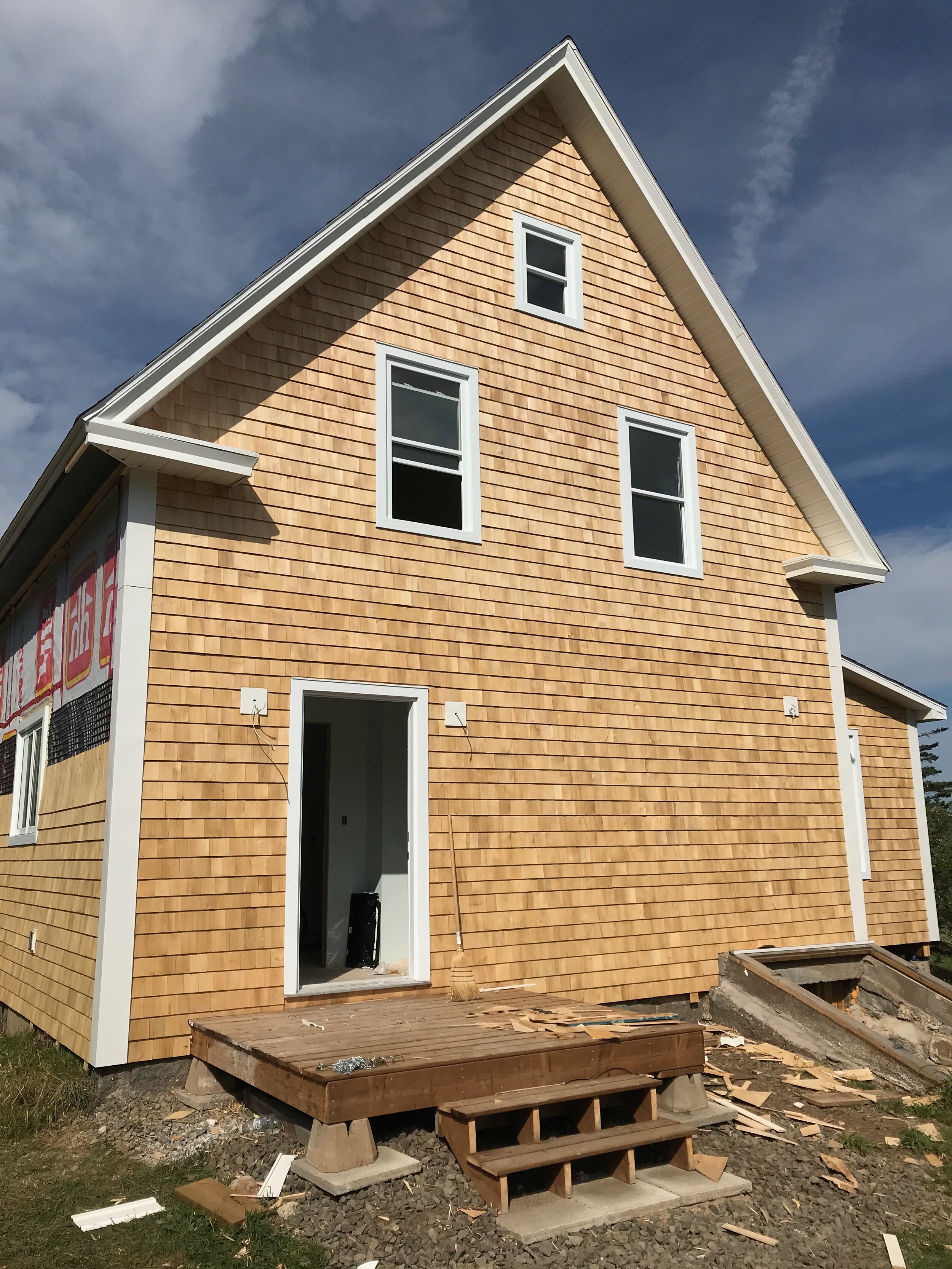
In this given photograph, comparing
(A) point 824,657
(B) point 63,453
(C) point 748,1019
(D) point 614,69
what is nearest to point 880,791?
(A) point 824,657

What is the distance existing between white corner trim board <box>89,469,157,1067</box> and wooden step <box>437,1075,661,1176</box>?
2561 mm

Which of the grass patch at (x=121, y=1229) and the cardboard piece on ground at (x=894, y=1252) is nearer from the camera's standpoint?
the grass patch at (x=121, y=1229)

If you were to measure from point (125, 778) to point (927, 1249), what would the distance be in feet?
18.2

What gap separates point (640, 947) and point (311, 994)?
338 cm

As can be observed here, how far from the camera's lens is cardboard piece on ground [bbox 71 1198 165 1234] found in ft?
15.3

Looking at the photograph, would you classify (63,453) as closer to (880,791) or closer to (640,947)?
(640,947)

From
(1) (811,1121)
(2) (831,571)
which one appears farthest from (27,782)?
(2) (831,571)

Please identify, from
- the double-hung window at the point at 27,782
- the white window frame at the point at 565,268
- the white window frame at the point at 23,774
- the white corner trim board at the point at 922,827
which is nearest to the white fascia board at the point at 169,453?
the white window frame at the point at 23,774

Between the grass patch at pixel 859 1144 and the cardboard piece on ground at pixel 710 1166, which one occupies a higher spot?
the cardboard piece on ground at pixel 710 1166

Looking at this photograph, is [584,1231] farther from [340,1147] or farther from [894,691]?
[894,691]

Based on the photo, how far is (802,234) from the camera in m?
13.3

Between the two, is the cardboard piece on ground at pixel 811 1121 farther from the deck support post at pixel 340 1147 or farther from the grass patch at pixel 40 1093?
the grass patch at pixel 40 1093

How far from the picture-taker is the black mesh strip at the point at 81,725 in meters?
7.27

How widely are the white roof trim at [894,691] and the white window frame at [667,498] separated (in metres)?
3.00
